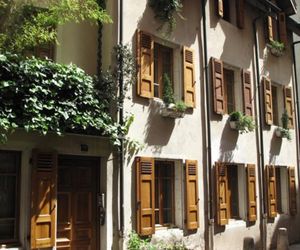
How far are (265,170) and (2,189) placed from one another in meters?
8.53

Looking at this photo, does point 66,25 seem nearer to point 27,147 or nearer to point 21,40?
point 21,40

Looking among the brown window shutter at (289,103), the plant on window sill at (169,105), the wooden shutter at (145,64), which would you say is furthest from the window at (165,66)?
the brown window shutter at (289,103)

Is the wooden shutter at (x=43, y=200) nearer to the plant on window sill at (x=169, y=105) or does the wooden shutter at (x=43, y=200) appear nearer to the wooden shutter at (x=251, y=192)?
the plant on window sill at (x=169, y=105)

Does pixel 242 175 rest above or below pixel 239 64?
below

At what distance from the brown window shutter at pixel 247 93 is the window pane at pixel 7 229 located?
7.80 m

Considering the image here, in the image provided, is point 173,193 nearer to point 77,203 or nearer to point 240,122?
point 77,203

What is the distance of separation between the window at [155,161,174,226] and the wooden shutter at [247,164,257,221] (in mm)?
3130

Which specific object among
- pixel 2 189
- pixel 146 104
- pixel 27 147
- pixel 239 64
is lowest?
pixel 2 189

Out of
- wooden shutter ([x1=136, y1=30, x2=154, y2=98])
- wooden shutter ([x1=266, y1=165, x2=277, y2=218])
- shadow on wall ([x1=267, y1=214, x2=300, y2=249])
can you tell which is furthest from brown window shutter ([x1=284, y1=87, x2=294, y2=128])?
wooden shutter ([x1=136, y1=30, x2=154, y2=98])

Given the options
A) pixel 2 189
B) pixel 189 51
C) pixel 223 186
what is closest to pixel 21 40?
pixel 2 189

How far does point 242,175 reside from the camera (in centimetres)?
1405

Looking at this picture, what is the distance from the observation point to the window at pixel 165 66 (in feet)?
36.1

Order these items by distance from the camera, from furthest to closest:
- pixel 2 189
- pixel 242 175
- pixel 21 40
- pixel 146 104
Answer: pixel 242 175 < pixel 146 104 < pixel 2 189 < pixel 21 40

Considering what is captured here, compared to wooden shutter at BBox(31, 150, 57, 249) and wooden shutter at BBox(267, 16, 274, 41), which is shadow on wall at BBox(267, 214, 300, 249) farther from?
wooden shutter at BBox(31, 150, 57, 249)
